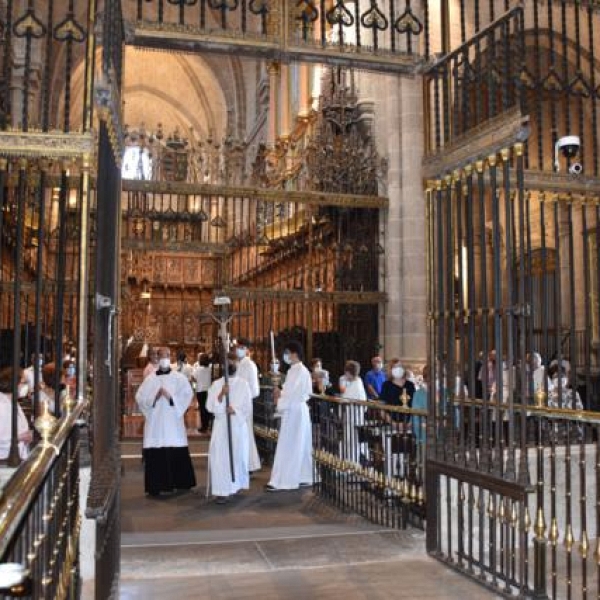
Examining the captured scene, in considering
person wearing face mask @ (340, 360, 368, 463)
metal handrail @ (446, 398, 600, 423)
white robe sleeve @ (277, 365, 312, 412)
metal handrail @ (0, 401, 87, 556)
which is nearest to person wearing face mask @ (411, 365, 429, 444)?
person wearing face mask @ (340, 360, 368, 463)

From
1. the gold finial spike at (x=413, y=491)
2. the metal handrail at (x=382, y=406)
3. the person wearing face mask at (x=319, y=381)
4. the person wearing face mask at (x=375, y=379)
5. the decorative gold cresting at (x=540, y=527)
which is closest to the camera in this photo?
the decorative gold cresting at (x=540, y=527)

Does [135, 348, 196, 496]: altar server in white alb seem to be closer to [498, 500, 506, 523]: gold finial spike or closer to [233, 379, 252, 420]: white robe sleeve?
[233, 379, 252, 420]: white robe sleeve

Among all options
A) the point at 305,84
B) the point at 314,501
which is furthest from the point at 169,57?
the point at 314,501

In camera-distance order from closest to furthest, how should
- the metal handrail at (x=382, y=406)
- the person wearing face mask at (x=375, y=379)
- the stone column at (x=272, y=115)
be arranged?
the metal handrail at (x=382, y=406) → the person wearing face mask at (x=375, y=379) → the stone column at (x=272, y=115)

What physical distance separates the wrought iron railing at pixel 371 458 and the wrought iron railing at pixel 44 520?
3442mm

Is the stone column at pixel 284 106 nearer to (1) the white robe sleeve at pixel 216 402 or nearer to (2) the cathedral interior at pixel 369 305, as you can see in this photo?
(2) the cathedral interior at pixel 369 305

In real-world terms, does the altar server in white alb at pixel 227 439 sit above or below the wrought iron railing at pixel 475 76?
below

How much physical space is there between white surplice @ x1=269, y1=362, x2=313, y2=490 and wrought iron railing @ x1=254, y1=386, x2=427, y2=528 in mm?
165

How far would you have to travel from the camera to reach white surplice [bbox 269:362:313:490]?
386 inches

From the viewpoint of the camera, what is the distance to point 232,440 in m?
9.59

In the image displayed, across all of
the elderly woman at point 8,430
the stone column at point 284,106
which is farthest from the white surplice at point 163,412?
the stone column at point 284,106

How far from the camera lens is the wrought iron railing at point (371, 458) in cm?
722

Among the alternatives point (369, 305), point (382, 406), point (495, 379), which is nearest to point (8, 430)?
point (382, 406)

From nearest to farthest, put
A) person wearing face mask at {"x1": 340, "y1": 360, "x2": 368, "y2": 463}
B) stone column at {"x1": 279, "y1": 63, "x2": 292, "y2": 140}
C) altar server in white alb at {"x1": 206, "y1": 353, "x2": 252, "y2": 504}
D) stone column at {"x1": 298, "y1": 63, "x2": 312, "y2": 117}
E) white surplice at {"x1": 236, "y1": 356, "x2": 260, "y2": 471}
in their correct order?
person wearing face mask at {"x1": 340, "y1": 360, "x2": 368, "y2": 463}, altar server in white alb at {"x1": 206, "y1": 353, "x2": 252, "y2": 504}, white surplice at {"x1": 236, "y1": 356, "x2": 260, "y2": 471}, stone column at {"x1": 298, "y1": 63, "x2": 312, "y2": 117}, stone column at {"x1": 279, "y1": 63, "x2": 292, "y2": 140}
